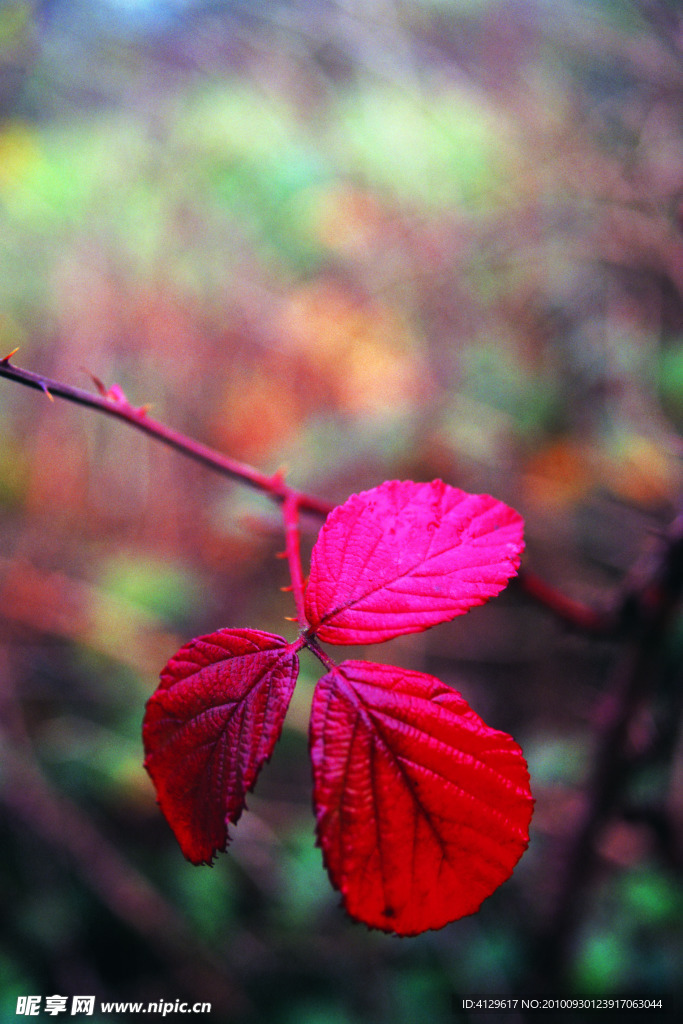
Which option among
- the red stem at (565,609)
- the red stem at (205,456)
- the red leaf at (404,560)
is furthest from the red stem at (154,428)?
A: the red stem at (565,609)

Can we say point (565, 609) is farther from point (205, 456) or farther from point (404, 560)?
point (205, 456)

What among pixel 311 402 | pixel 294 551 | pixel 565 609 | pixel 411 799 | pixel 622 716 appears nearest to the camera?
pixel 411 799

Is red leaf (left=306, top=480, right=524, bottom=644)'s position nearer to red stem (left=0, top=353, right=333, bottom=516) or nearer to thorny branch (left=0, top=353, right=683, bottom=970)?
thorny branch (left=0, top=353, right=683, bottom=970)

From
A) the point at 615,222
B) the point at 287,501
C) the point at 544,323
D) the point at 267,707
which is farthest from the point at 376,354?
the point at 267,707

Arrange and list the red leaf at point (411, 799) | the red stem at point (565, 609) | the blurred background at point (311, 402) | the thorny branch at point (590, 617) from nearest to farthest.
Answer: the red leaf at point (411, 799) → the thorny branch at point (590, 617) → the red stem at point (565, 609) → the blurred background at point (311, 402)

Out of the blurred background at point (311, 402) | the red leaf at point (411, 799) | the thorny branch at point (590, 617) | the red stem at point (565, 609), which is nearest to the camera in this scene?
the red leaf at point (411, 799)

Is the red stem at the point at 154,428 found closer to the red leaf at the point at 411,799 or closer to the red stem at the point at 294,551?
the red stem at the point at 294,551

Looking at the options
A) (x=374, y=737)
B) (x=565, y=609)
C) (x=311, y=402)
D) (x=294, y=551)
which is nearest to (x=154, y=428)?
(x=294, y=551)
